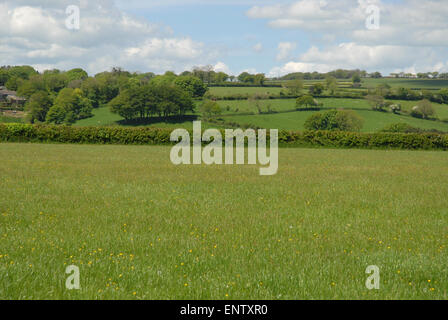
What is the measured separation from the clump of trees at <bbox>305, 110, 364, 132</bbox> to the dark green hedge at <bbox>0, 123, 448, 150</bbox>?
173ft

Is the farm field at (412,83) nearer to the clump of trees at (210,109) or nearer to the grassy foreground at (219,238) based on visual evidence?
the clump of trees at (210,109)

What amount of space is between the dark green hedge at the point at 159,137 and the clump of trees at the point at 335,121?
173 feet

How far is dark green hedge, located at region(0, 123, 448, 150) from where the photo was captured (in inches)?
2073

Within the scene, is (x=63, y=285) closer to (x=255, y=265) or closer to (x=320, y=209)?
(x=255, y=265)

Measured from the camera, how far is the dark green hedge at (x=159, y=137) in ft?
173

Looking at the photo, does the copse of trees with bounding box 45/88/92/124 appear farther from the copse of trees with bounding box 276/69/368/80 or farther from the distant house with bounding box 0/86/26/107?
the copse of trees with bounding box 276/69/368/80

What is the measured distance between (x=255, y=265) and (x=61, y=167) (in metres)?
20.2

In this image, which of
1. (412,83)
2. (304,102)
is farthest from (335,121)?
(412,83)

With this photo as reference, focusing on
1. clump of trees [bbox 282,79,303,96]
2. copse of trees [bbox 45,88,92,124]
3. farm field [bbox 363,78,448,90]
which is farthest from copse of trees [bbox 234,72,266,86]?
copse of trees [bbox 45,88,92,124]

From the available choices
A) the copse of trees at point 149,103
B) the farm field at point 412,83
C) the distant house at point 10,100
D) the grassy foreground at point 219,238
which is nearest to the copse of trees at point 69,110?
the copse of trees at point 149,103

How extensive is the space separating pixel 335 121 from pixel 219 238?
4093 inches

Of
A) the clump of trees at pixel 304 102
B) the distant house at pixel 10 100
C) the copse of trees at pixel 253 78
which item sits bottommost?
the clump of trees at pixel 304 102

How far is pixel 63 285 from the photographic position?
7.38 meters

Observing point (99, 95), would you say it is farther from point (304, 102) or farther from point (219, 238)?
point (219, 238)
